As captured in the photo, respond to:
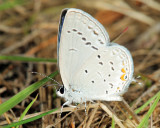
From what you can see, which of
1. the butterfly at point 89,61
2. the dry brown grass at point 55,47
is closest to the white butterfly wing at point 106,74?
the butterfly at point 89,61

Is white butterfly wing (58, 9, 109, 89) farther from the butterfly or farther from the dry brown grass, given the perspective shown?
the dry brown grass

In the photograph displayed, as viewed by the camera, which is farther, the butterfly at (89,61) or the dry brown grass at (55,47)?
the dry brown grass at (55,47)

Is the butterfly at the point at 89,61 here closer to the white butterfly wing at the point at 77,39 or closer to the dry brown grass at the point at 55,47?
the white butterfly wing at the point at 77,39

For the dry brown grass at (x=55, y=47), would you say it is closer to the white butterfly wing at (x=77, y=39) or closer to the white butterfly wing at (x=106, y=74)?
the white butterfly wing at (x=106, y=74)

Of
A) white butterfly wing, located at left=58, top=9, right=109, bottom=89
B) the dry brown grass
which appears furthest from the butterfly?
the dry brown grass

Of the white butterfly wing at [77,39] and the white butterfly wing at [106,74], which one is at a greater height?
the white butterfly wing at [77,39]

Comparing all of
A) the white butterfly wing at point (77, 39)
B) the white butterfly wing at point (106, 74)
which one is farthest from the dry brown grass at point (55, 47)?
the white butterfly wing at point (77, 39)

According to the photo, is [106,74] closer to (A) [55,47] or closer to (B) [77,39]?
(B) [77,39]
